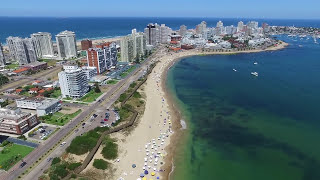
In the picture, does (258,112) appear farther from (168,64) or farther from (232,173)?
(168,64)

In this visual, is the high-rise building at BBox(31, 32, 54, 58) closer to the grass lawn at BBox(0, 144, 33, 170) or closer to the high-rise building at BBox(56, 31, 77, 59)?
the high-rise building at BBox(56, 31, 77, 59)

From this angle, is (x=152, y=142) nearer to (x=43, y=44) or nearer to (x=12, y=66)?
(x=12, y=66)

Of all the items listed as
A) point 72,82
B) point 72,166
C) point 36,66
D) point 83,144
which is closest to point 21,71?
point 36,66

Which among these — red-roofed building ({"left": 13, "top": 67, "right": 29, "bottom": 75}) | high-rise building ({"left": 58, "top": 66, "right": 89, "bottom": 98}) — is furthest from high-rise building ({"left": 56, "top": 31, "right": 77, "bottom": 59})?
high-rise building ({"left": 58, "top": 66, "right": 89, "bottom": 98})

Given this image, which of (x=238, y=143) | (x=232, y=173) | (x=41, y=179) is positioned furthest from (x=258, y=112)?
(x=41, y=179)

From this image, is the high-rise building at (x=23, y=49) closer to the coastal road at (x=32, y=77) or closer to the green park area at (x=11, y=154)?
the coastal road at (x=32, y=77)

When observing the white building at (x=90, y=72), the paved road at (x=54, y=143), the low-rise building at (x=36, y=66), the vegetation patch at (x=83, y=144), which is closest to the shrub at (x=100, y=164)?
the vegetation patch at (x=83, y=144)
